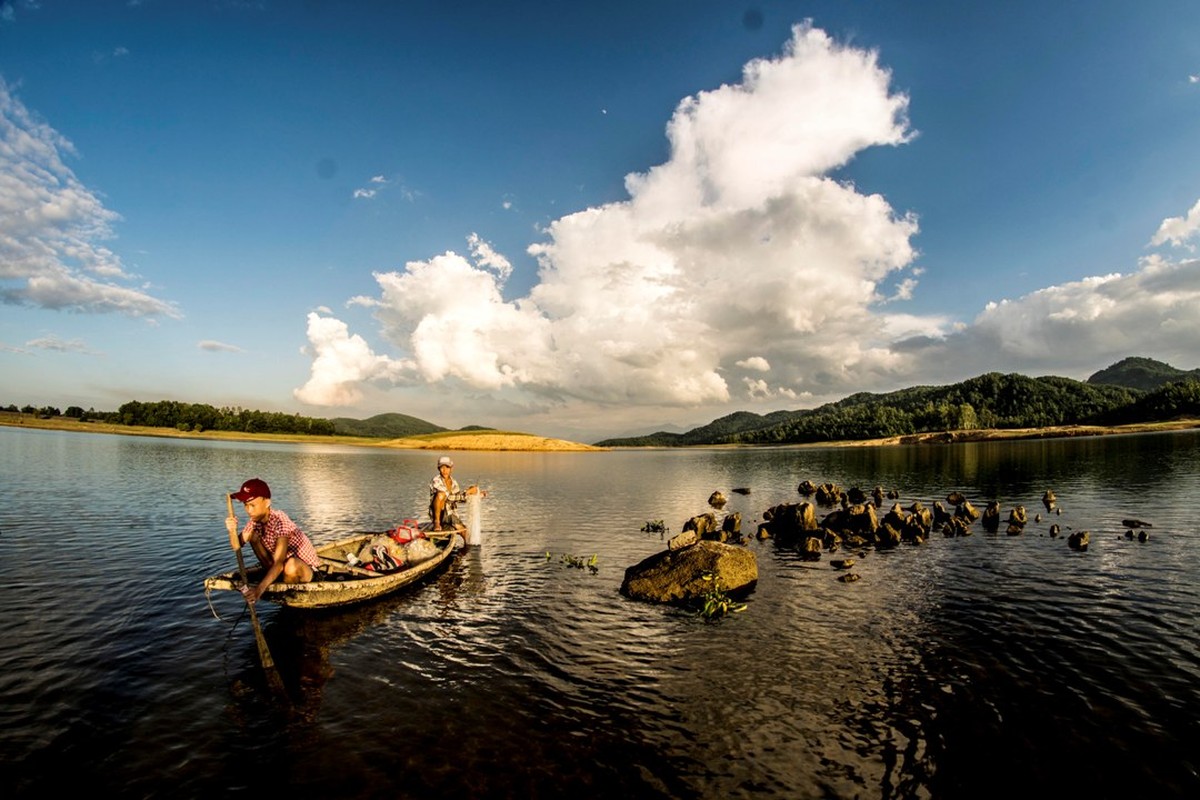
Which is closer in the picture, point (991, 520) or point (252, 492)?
point (252, 492)

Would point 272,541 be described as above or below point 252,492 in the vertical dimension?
below

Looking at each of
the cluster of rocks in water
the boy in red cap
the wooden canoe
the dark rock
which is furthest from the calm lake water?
the dark rock

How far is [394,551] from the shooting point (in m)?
24.5

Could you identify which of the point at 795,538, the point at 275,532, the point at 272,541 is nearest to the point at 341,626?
the point at 272,541

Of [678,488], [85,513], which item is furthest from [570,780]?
[678,488]

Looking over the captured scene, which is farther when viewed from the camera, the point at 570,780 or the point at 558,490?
the point at 558,490

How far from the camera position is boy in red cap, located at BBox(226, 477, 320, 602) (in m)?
16.8

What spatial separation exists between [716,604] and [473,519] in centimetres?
1822

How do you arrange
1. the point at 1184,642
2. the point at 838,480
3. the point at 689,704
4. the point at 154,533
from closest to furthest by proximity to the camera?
the point at 689,704 < the point at 1184,642 < the point at 154,533 < the point at 838,480

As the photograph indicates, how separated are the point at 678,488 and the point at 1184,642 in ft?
188

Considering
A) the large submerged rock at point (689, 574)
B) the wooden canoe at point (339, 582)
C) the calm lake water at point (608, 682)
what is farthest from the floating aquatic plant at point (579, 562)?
the wooden canoe at point (339, 582)

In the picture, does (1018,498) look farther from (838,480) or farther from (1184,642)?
(1184,642)

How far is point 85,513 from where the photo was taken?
38562 mm

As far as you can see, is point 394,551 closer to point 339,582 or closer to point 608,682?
point 339,582
